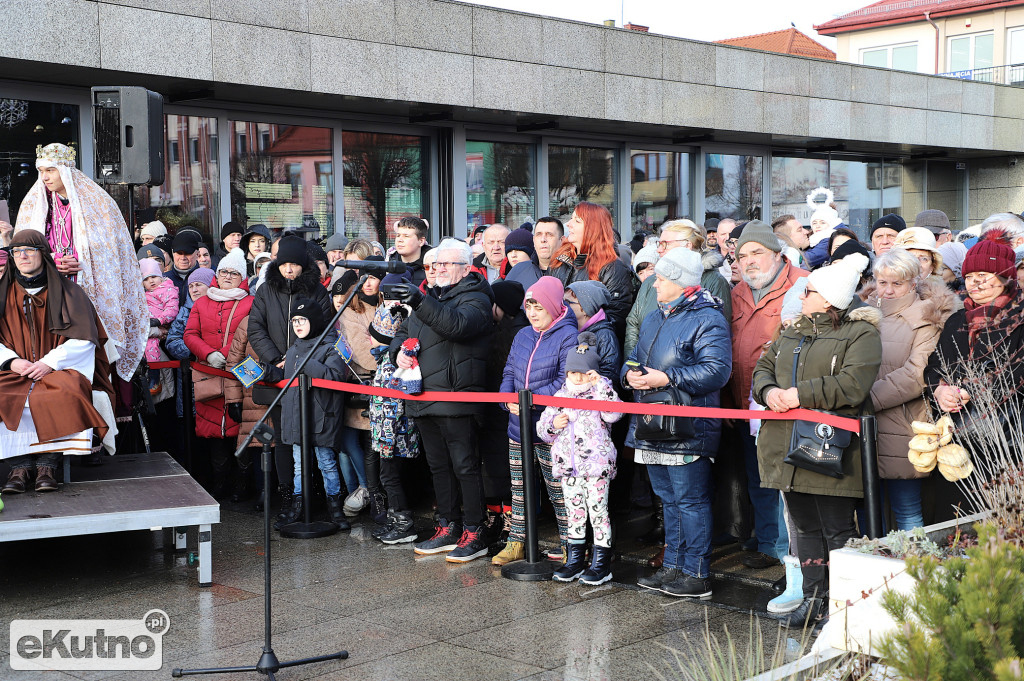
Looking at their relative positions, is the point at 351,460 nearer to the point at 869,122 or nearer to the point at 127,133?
the point at 127,133

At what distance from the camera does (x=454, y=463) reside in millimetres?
7289

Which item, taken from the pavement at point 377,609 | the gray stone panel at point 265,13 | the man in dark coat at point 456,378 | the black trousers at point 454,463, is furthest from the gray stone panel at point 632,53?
the black trousers at point 454,463

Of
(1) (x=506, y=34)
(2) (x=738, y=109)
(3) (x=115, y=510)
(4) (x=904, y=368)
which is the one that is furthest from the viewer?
(2) (x=738, y=109)

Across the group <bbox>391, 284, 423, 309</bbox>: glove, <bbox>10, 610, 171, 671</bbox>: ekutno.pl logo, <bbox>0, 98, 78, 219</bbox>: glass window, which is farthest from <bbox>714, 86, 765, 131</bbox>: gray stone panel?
<bbox>10, 610, 171, 671</bbox>: ekutno.pl logo

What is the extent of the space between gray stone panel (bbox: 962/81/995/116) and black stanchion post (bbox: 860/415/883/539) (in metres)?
18.8

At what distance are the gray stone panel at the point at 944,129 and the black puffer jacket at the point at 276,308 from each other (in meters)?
16.2

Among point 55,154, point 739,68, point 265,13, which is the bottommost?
point 55,154

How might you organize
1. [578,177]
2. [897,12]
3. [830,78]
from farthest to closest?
[897,12]
[830,78]
[578,177]

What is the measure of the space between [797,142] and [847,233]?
11141 mm

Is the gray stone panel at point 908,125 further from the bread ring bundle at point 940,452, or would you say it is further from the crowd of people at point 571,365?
the bread ring bundle at point 940,452

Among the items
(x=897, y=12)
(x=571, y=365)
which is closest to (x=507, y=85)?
(x=571, y=365)

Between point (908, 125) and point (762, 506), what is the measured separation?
1574 centimetres

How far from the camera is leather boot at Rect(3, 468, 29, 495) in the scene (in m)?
7.13

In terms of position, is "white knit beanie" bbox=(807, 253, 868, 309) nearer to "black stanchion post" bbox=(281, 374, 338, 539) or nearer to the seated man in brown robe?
"black stanchion post" bbox=(281, 374, 338, 539)
